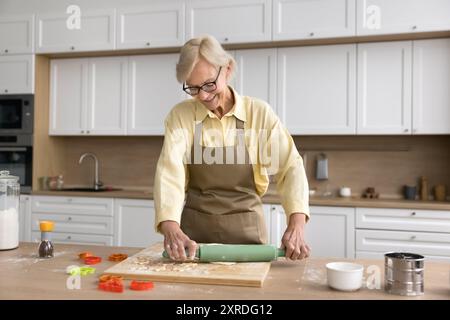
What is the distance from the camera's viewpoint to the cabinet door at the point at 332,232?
3227mm

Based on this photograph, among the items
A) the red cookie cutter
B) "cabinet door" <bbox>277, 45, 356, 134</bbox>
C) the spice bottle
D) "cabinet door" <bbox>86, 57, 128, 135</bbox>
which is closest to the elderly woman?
the red cookie cutter

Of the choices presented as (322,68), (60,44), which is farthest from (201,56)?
(60,44)

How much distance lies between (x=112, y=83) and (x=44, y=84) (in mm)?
683

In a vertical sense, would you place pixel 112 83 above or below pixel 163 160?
above

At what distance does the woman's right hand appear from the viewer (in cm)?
144

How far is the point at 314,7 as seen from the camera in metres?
3.42

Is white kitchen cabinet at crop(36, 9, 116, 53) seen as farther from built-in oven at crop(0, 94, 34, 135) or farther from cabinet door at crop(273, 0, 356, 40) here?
cabinet door at crop(273, 0, 356, 40)

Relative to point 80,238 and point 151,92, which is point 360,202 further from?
point 80,238

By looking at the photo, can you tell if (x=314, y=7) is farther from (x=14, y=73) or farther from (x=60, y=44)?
(x=14, y=73)

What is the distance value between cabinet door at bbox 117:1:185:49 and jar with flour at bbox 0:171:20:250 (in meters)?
2.25

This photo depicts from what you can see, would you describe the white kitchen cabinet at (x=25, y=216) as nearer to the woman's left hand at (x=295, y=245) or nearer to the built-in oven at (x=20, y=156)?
the built-in oven at (x=20, y=156)

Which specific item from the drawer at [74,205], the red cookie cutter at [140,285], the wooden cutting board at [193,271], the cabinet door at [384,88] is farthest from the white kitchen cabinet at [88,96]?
the red cookie cutter at [140,285]

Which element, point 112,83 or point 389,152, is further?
point 112,83
